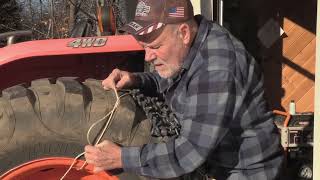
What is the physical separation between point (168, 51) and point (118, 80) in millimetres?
602

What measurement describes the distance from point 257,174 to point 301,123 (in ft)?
5.57

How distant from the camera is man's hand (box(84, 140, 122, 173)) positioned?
217 centimetres

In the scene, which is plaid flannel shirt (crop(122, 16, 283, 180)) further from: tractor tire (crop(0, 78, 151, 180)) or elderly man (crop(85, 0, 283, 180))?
tractor tire (crop(0, 78, 151, 180))

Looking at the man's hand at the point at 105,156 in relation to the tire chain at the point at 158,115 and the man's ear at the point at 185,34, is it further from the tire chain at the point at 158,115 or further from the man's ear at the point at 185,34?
the man's ear at the point at 185,34

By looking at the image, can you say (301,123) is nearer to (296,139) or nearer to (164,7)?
(296,139)


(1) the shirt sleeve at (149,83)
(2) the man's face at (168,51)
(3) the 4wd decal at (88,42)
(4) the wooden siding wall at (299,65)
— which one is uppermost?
(2) the man's face at (168,51)

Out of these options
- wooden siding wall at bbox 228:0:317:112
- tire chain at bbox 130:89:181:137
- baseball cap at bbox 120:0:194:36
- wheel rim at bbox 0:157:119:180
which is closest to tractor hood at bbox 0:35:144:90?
tire chain at bbox 130:89:181:137

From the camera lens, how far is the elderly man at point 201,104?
2000 millimetres

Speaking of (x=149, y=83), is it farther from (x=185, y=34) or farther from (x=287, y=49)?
(x=287, y=49)

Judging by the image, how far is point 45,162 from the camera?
2424 mm

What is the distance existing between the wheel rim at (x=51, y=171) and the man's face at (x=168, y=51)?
22.8 inches

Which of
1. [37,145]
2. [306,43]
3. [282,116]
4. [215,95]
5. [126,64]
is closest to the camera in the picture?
[215,95]

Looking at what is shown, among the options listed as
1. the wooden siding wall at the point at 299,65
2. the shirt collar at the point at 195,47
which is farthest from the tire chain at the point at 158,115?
the wooden siding wall at the point at 299,65

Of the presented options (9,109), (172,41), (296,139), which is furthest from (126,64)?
(296,139)
